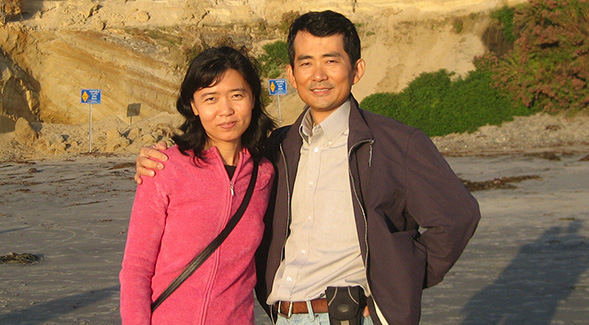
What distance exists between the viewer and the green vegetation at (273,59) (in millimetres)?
29703

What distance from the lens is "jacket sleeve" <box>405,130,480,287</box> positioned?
2615 millimetres

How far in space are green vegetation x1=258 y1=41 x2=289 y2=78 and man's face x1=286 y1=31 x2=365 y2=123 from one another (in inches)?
1056

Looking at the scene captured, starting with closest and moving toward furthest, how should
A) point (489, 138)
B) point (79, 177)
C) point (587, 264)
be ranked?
point (587, 264) < point (79, 177) < point (489, 138)

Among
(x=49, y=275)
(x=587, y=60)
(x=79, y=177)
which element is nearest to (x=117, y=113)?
(x=79, y=177)

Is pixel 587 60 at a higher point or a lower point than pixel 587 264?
higher

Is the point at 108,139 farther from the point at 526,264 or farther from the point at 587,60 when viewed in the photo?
the point at 526,264

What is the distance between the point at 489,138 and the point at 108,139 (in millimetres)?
12879

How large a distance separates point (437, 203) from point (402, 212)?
0.17 m

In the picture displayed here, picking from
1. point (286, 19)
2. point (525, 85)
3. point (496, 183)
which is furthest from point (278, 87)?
point (496, 183)

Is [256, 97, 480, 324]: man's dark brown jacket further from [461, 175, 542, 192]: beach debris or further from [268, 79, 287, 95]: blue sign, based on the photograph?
[268, 79, 287, 95]: blue sign

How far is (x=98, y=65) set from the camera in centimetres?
2825

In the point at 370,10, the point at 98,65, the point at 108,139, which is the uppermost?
the point at 370,10

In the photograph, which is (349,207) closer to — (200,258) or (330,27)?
(200,258)

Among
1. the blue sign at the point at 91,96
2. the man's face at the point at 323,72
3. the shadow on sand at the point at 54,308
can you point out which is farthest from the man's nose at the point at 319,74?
the blue sign at the point at 91,96
